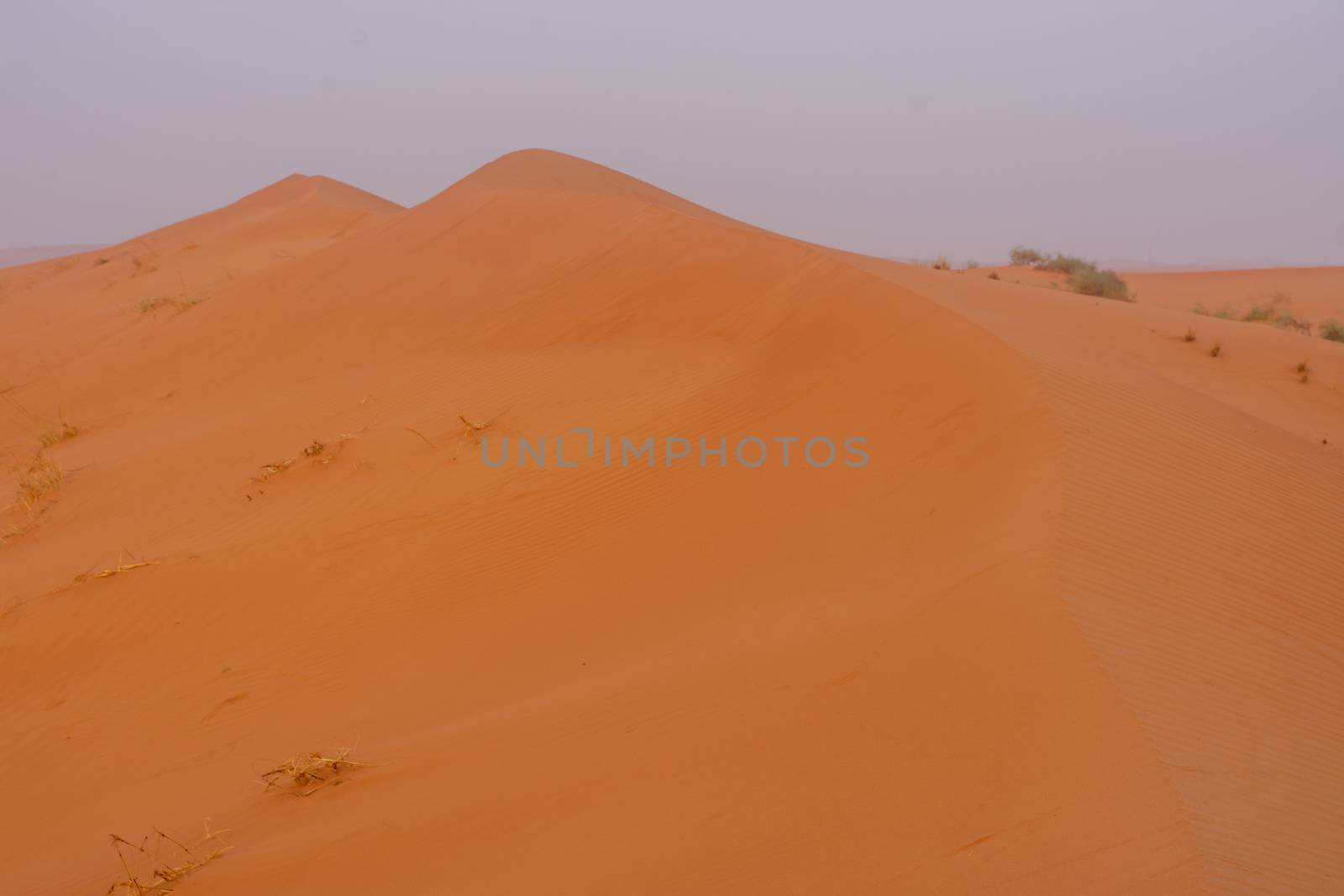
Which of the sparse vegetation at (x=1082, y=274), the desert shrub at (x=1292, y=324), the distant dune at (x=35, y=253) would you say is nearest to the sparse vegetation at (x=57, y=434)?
the sparse vegetation at (x=1082, y=274)

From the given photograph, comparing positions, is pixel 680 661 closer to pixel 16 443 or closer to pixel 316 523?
pixel 316 523

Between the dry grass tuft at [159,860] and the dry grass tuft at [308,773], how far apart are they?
0.27 m

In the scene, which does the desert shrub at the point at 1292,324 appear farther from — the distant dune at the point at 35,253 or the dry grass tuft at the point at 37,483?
the distant dune at the point at 35,253


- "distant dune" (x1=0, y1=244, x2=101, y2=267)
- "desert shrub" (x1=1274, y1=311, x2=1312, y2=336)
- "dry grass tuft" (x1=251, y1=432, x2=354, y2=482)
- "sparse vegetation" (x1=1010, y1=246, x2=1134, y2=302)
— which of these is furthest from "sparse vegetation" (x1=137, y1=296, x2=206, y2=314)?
"distant dune" (x1=0, y1=244, x2=101, y2=267)

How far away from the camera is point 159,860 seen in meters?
3.16

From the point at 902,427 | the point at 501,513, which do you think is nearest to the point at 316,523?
the point at 501,513

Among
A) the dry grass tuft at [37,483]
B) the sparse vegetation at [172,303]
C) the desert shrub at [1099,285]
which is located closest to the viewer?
the dry grass tuft at [37,483]

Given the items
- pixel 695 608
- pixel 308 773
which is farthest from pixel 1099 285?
pixel 308 773

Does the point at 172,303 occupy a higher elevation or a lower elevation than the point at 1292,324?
higher

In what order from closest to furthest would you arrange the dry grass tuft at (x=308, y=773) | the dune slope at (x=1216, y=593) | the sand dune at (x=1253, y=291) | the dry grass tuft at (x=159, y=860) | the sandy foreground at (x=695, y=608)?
1. the dune slope at (x=1216, y=593)
2. the sandy foreground at (x=695, y=608)
3. the dry grass tuft at (x=159, y=860)
4. the dry grass tuft at (x=308, y=773)
5. the sand dune at (x=1253, y=291)

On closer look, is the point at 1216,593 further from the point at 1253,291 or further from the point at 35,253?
the point at 35,253

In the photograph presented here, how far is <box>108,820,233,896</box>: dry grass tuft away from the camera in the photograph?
117 inches

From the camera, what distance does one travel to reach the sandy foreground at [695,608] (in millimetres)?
2754

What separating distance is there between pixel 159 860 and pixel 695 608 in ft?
8.25
